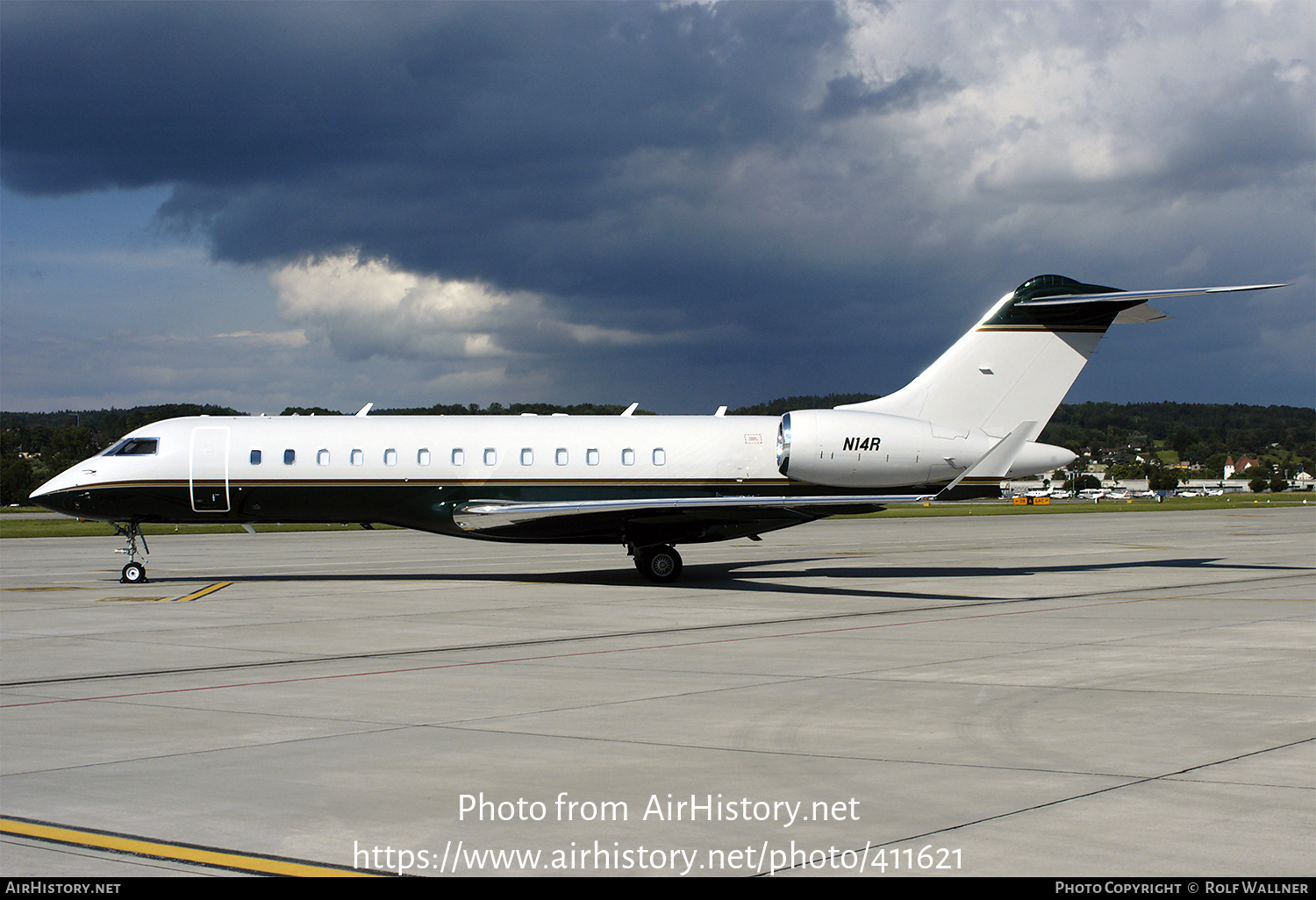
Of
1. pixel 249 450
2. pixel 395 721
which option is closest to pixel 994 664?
pixel 395 721

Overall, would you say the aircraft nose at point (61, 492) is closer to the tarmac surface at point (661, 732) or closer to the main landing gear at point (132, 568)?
the main landing gear at point (132, 568)

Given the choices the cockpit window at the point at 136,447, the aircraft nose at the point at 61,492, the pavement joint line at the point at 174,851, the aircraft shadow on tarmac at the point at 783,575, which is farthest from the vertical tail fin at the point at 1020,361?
the pavement joint line at the point at 174,851

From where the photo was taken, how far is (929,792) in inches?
299

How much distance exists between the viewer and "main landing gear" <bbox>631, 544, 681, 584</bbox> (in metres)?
24.5

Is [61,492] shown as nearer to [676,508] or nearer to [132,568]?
[132,568]

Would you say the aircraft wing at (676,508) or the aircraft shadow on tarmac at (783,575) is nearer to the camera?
Answer: the aircraft wing at (676,508)

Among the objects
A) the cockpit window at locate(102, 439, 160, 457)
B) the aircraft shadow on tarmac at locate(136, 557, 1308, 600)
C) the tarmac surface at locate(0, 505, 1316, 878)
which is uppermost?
the cockpit window at locate(102, 439, 160, 457)

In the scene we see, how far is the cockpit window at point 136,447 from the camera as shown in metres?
24.5

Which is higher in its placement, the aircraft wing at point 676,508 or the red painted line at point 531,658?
the aircraft wing at point 676,508

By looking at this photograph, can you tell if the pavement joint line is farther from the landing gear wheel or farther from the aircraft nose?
the aircraft nose

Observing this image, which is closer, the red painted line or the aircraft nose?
the red painted line

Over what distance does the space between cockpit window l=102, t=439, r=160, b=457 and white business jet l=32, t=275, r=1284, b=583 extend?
3 centimetres

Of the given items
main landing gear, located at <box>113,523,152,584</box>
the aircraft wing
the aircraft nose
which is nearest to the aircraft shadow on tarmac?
main landing gear, located at <box>113,523,152,584</box>

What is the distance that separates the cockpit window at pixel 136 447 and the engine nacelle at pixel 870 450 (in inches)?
545
